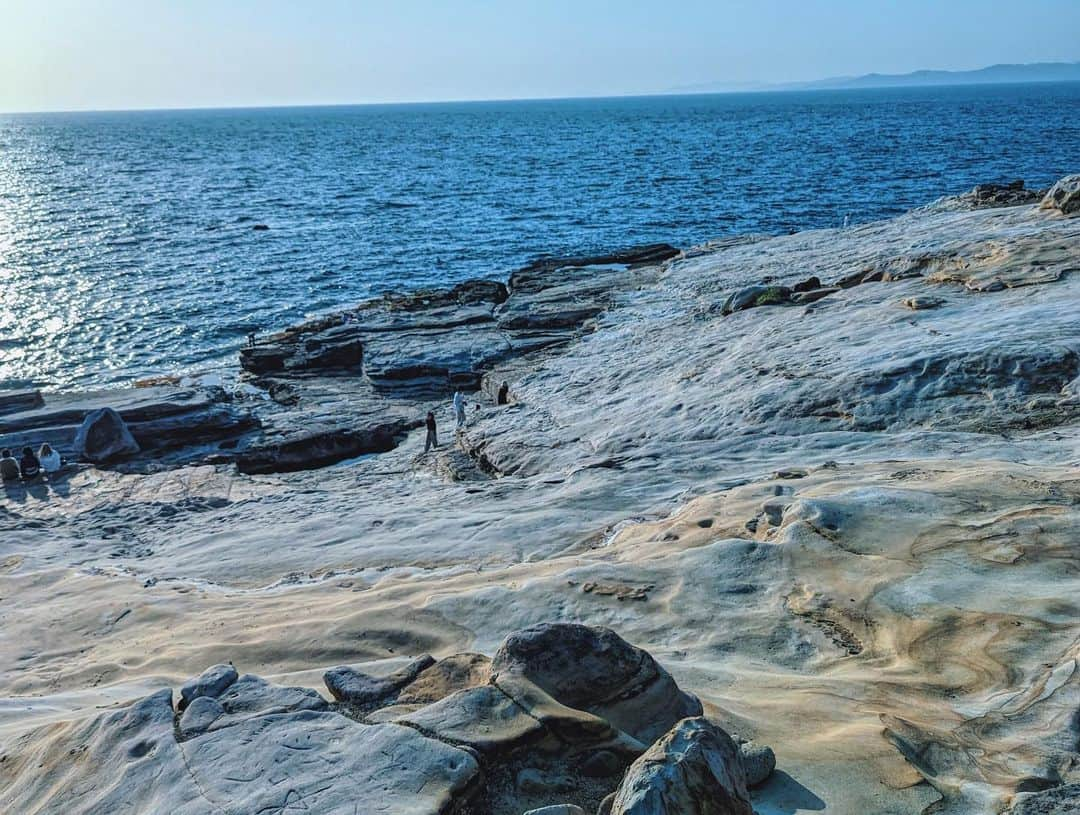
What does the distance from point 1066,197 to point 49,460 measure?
2645 cm

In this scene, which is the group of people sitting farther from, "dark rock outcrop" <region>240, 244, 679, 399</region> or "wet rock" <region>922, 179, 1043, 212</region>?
"wet rock" <region>922, 179, 1043, 212</region>

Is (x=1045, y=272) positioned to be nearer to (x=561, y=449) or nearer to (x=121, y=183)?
(x=561, y=449)

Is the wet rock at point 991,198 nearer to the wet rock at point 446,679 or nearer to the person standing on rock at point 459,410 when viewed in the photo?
the person standing on rock at point 459,410

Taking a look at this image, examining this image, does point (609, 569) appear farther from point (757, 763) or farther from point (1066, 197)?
point (1066, 197)

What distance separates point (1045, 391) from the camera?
14203 mm

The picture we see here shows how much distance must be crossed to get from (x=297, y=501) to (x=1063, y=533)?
43.9ft

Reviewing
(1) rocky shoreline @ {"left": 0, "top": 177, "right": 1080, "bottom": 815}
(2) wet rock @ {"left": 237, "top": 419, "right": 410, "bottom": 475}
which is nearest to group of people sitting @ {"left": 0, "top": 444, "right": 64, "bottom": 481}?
(1) rocky shoreline @ {"left": 0, "top": 177, "right": 1080, "bottom": 815}

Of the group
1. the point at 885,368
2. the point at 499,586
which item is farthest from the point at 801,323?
the point at 499,586

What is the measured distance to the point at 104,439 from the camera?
2267 cm

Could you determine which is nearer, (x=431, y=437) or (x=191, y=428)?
(x=431, y=437)

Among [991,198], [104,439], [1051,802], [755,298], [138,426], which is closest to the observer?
[1051,802]

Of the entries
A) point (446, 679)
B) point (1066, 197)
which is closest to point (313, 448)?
point (446, 679)

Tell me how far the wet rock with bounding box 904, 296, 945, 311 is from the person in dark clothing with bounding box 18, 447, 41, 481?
1977 cm

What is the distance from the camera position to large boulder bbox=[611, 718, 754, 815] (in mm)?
4656
